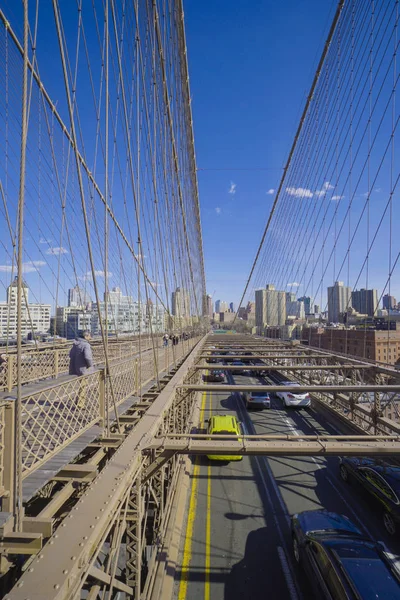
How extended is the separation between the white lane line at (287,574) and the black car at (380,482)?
7.77 feet

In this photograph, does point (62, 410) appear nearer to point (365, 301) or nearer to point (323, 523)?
point (323, 523)

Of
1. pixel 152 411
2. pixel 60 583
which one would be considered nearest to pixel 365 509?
pixel 152 411

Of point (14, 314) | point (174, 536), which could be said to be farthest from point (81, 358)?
point (14, 314)

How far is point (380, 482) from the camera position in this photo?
22.6ft

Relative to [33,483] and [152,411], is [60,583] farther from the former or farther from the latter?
[152,411]

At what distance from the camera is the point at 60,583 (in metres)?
1.27

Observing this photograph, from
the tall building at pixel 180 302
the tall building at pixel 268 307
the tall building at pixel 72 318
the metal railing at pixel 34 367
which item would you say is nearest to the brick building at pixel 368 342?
the tall building at pixel 180 302

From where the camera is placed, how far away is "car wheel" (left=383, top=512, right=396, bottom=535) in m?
6.17

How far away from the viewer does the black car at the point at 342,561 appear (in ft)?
12.7

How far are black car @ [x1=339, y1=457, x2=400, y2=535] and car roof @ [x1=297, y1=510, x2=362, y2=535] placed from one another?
4.54 feet

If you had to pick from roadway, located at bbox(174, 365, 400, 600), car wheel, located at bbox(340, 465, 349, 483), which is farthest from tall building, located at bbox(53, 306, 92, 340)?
car wheel, located at bbox(340, 465, 349, 483)

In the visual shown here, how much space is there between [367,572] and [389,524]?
285 centimetres

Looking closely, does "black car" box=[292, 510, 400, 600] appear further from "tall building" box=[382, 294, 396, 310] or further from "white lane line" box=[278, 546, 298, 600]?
"tall building" box=[382, 294, 396, 310]

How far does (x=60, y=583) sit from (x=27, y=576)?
174mm
